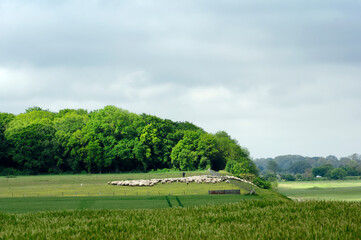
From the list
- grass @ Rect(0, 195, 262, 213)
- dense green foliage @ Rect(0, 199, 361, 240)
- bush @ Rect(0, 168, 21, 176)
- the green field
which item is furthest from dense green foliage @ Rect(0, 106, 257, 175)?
dense green foliage @ Rect(0, 199, 361, 240)

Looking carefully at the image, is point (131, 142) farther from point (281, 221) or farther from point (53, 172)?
point (281, 221)

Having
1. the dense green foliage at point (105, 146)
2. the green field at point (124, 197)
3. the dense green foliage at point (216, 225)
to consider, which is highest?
the dense green foliage at point (105, 146)

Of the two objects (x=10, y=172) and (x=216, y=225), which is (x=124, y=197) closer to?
(x=216, y=225)

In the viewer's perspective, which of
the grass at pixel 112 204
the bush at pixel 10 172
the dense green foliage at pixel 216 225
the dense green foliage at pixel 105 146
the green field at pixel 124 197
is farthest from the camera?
the dense green foliage at pixel 105 146

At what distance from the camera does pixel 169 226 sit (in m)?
10.5

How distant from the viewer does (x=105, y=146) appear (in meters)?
96.4

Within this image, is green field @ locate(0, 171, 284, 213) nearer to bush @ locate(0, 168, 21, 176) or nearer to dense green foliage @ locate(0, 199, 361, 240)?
dense green foliage @ locate(0, 199, 361, 240)

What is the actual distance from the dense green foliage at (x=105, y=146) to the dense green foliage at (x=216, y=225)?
2962 inches

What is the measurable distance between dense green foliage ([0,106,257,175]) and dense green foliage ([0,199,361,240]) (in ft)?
247

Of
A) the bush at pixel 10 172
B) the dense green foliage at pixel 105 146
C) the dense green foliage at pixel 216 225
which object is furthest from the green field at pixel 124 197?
the bush at pixel 10 172

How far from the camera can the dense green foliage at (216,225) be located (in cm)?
931

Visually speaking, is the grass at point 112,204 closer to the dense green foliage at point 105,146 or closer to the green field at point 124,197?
the green field at point 124,197

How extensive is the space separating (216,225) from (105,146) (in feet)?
289

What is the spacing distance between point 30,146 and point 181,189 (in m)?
59.8
